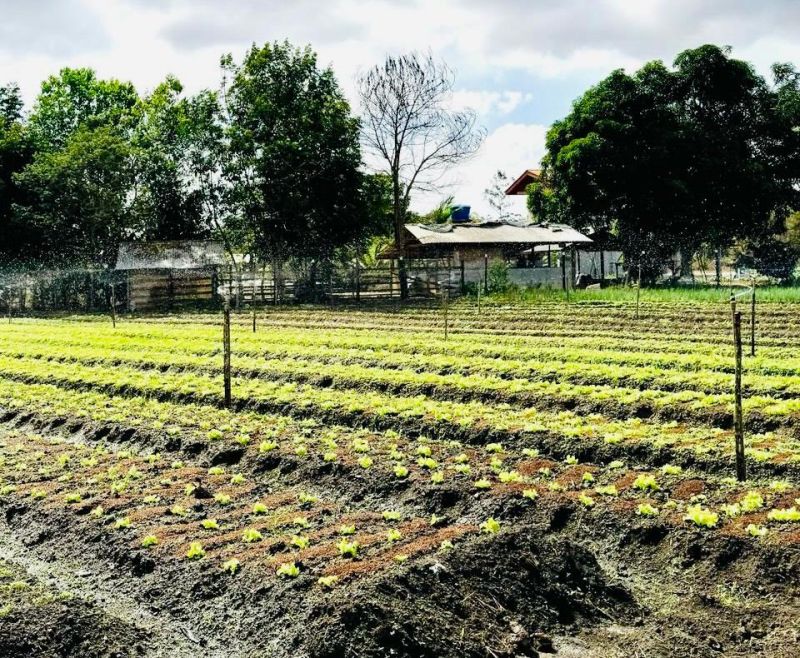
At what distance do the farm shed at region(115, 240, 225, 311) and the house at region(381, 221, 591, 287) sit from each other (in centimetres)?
930

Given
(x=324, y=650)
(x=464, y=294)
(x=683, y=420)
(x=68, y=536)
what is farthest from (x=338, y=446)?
(x=464, y=294)

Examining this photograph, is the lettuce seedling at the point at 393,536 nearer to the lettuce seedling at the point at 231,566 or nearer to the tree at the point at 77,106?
the lettuce seedling at the point at 231,566

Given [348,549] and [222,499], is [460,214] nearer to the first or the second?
[222,499]

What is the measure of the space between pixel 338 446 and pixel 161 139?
137 feet

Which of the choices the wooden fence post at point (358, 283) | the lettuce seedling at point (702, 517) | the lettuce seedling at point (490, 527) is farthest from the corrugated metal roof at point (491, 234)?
the lettuce seedling at point (490, 527)

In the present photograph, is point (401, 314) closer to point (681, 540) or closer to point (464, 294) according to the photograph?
point (464, 294)

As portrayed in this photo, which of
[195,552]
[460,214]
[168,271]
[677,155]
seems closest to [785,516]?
[195,552]

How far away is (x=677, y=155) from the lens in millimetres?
45312

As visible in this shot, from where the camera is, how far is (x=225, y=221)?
5078 centimetres

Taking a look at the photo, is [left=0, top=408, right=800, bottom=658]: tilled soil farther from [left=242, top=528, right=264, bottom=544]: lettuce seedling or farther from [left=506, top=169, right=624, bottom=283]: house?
[left=506, top=169, right=624, bottom=283]: house

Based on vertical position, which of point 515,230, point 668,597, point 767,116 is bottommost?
point 668,597

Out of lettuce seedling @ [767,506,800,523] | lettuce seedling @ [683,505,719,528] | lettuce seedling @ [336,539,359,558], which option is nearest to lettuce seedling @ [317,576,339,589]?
lettuce seedling @ [336,539,359,558]

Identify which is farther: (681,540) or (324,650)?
(681,540)

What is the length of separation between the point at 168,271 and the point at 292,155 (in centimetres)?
791
